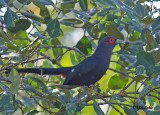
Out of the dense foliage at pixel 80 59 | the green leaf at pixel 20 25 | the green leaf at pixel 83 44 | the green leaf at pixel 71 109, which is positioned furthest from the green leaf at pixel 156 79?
the green leaf at pixel 83 44

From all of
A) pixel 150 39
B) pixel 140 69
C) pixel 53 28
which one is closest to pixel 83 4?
pixel 53 28

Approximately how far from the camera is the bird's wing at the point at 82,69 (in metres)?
4.45

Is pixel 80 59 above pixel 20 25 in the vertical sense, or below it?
below

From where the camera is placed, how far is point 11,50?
3.33 m

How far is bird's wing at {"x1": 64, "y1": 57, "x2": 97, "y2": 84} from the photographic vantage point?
14.6ft

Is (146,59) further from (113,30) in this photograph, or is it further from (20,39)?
(20,39)

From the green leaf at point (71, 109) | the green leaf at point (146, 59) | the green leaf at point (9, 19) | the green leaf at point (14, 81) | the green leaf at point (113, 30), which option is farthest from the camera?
the green leaf at point (113, 30)

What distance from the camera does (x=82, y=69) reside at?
4.53 meters

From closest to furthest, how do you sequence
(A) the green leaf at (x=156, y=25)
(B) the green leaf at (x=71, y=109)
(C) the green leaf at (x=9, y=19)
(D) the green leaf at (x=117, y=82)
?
(B) the green leaf at (x=71, y=109) < (C) the green leaf at (x=9, y=19) < (A) the green leaf at (x=156, y=25) < (D) the green leaf at (x=117, y=82)

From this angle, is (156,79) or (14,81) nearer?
(14,81)

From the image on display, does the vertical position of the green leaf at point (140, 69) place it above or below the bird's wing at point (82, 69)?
above

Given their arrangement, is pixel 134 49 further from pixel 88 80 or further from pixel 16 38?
pixel 16 38

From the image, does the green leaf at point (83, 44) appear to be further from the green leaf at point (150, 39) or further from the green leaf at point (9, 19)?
the green leaf at point (9, 19)

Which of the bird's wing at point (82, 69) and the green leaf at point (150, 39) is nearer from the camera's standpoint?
the green leaf at point (150, 39)
